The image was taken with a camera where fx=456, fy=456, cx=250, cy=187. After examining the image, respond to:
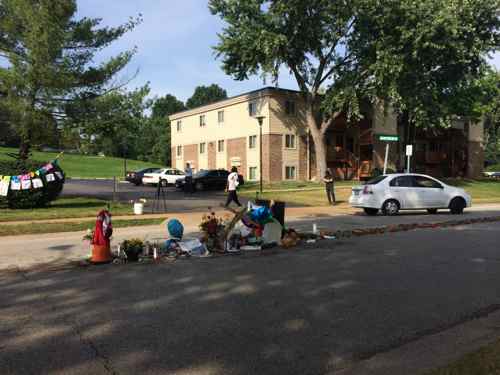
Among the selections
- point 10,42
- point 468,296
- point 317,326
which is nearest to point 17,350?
point 317,326

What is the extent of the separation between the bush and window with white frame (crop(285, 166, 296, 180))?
2316cm

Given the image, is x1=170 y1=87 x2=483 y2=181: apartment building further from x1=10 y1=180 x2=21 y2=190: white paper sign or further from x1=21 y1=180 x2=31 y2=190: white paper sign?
x1=10 y1=180 x2=21 y2=190: white paper sign

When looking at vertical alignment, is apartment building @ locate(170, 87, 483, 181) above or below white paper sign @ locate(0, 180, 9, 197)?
above

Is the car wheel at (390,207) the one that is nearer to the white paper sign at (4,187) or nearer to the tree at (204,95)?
the white paper sign at (4,187)

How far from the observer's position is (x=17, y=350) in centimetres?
402

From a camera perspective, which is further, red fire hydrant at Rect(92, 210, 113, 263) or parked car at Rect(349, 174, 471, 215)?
parked car at Rect(349, 174, 471, 215)

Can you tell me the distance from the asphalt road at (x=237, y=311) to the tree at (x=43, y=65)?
43.8ft

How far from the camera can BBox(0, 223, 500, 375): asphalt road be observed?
3865 millimetres

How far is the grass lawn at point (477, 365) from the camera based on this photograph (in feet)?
11.1

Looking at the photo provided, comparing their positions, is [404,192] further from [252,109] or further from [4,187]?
[252,109]

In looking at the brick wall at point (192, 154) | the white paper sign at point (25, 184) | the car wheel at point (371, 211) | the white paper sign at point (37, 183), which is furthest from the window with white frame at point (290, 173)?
the white paper sign at point (25, 184)

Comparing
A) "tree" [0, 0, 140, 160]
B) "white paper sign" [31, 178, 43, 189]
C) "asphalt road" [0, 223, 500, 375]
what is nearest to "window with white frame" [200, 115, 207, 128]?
"tree" [0, 0, 140, 160]

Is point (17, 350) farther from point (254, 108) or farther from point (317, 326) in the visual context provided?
point (254, 108)

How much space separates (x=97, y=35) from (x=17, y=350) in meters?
20.0
